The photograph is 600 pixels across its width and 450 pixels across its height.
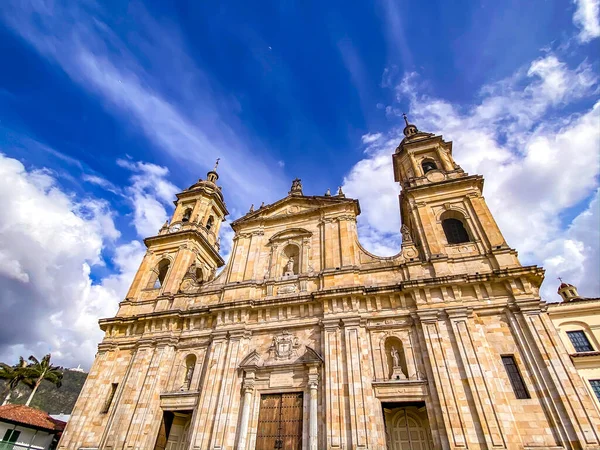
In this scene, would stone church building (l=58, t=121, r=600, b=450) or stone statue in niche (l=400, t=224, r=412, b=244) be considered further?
stone statue in niche (l=400, t=224, r=412, b=244)

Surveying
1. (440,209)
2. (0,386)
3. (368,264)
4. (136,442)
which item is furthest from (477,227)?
(0,386)

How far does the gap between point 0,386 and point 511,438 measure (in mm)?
88520

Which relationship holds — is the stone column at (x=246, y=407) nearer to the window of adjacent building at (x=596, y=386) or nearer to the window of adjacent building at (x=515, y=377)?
the window of adjacent building at (x=515, y=377)

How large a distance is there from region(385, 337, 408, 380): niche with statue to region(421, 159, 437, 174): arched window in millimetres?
11513

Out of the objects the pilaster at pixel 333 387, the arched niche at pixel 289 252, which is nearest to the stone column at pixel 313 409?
the pilaster at pixel 333 387

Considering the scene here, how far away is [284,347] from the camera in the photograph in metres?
16.1

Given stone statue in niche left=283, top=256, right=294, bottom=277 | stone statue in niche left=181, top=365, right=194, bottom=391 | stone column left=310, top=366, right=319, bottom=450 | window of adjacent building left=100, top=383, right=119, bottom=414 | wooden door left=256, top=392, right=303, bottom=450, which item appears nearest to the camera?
stone column left=310, top=366, right=319, bottom=450

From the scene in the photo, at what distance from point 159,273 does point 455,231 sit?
1882 centimetres

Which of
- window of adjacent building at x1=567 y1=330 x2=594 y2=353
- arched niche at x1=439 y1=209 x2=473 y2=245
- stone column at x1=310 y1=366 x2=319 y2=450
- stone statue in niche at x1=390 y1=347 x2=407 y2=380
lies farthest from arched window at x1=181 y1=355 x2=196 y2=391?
window of adjacent building at x1=567 y1=330 x2=594 y2=353

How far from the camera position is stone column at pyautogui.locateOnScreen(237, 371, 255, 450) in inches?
547

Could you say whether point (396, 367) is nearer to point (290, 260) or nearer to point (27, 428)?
point (290, 260)

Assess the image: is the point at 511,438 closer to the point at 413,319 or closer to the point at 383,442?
the point at 383,442

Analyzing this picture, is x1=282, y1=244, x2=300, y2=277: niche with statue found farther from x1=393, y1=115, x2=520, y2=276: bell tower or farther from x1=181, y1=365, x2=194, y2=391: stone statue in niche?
x1=181, y1=365, x2=194, y2=391: stone statue in niche

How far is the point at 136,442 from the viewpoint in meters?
15.4
